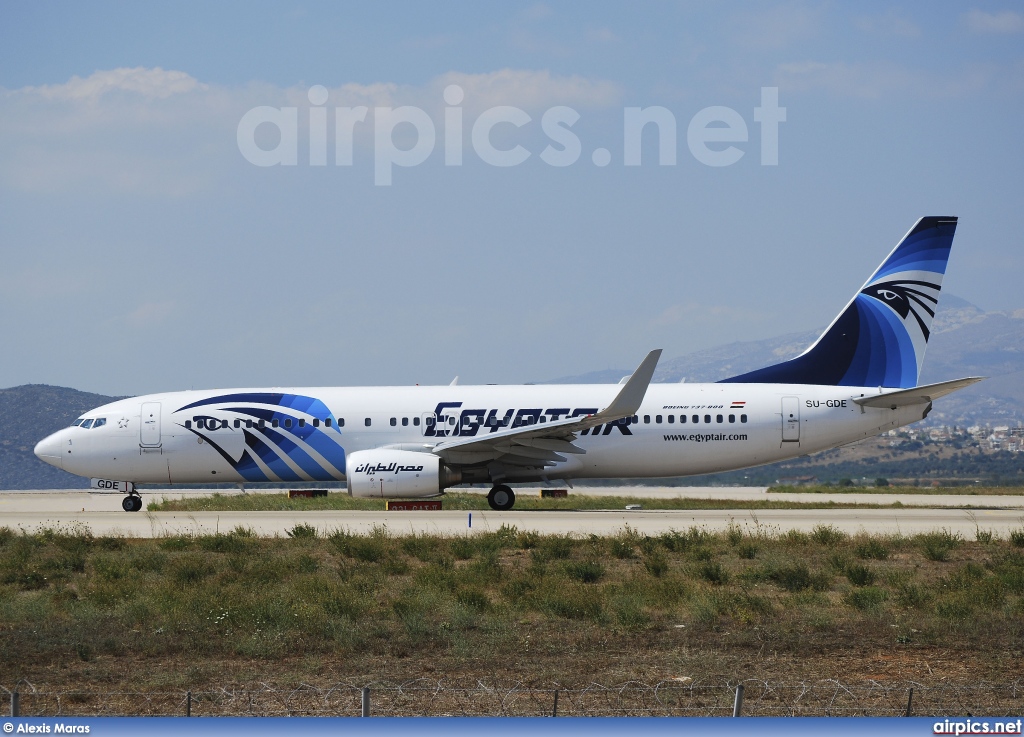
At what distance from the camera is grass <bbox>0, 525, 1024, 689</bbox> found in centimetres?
1176

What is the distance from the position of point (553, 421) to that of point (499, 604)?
50.9ft

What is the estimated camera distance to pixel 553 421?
99.1 feet

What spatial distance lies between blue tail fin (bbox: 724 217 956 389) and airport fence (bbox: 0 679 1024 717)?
22.1 meters

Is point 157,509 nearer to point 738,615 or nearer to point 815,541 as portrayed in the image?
point 815,541

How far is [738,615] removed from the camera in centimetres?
1391

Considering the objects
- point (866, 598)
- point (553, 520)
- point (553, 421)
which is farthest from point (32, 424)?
point (866, 598)

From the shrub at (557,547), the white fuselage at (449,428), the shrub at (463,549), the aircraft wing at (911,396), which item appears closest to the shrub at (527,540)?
the shrub at (557,547)

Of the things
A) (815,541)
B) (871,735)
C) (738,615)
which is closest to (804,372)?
(815,541)

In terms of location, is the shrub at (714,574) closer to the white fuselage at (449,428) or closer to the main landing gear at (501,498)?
the white fuselage at (449,428)

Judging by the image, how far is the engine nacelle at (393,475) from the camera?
28484 mm

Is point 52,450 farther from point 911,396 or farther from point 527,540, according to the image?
point 911,396

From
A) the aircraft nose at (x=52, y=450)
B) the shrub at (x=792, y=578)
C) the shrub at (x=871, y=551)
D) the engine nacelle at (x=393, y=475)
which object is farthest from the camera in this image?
the aircraft nose at (x=52, y=450)

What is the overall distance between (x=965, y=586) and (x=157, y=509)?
82.1ft

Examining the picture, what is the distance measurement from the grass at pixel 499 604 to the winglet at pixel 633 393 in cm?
656
